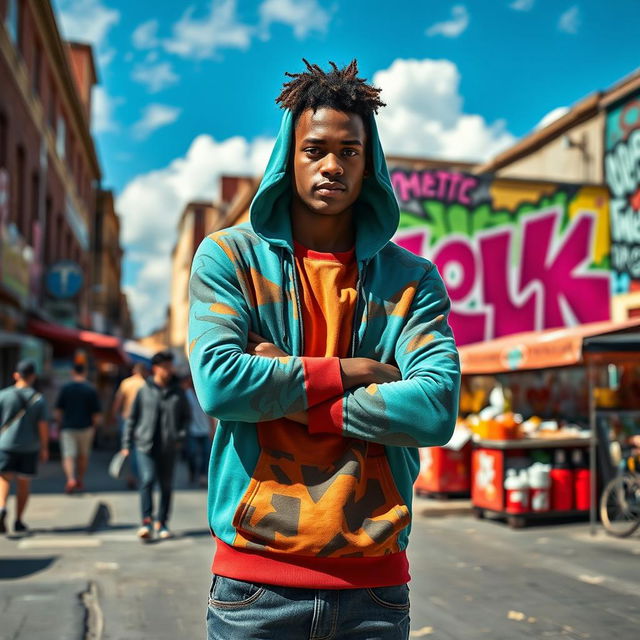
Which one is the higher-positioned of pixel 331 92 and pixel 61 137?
pixel 61 137

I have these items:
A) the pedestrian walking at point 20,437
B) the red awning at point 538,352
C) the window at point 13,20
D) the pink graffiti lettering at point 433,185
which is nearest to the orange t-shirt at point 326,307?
the red awning at point 538,352

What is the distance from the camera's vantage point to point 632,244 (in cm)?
1811

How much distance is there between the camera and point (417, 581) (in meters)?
6.68

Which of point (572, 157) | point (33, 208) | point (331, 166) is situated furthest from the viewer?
point (33, 208)

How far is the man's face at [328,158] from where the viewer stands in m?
1.96

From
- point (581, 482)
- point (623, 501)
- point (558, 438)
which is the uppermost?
point (558, 438)

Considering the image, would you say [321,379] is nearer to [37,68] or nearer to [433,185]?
[433,185]

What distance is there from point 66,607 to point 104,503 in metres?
5.73

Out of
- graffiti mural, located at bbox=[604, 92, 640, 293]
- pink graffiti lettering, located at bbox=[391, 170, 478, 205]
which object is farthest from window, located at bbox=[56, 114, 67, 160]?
graffiti mural, located at bbox=[604, 92, 640, 293]

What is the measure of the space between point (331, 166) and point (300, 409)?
0.59 metres

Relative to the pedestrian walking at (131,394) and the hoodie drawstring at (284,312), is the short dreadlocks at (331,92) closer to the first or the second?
the hoodie drawstring at (284,312)

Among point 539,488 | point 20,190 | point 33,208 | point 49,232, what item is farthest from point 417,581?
point 49,232

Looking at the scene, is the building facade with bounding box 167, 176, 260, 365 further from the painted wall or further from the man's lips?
the man's lips

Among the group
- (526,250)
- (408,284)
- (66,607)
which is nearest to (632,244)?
(526,250)
